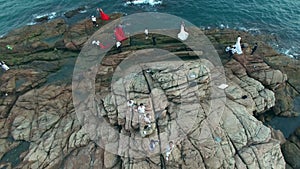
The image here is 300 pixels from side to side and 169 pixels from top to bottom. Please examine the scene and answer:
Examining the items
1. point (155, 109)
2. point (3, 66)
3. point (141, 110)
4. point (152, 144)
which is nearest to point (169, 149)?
point (152, 144)

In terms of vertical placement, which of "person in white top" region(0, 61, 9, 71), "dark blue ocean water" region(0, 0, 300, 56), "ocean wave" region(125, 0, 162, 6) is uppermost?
"ocean wave" region(125, 0, 162, 6)

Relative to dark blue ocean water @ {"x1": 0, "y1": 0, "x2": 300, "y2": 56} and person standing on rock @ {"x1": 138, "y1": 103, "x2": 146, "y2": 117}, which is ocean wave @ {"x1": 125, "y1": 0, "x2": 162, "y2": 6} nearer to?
dark blue ocean water @ {"x1": 0, "y1": 0, "x2": 300, "y2": 56}

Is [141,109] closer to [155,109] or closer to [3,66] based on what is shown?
[155,109]

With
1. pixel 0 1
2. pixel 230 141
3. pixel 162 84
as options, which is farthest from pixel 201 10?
pixel 0 1

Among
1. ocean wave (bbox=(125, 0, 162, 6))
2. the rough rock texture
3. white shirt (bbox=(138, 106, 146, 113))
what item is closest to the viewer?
white shirt (bbox=(138, 106, 146, 113))

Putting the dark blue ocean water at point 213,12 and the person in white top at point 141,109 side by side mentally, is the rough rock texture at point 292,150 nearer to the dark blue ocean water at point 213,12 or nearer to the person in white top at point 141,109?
the person in white top at point 141,109

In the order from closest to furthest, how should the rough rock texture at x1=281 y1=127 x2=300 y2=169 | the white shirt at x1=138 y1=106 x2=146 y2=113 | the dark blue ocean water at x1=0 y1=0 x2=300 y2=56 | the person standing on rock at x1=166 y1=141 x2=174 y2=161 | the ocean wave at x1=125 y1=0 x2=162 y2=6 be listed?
the person standing on rock at x1=166 y1=141 x2=174 y2=161 < the white shirt at x1=138 y1=106 x2=146 y2=113 < the rough rock texture at x1=281 y1=127 x2=300 y2=169 < the dark blue ocean water at x1=0 y1=0 x2=300 y2=56 < the ocean wave at x1=125 y1=0 x2=162 y2=6

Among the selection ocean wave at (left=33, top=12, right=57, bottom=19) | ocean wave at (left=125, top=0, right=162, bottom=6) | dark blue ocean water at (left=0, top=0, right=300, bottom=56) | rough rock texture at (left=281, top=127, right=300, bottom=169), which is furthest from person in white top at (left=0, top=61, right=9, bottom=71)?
rough rock texture at (left=281, top=127, right=300, bottom=169)
